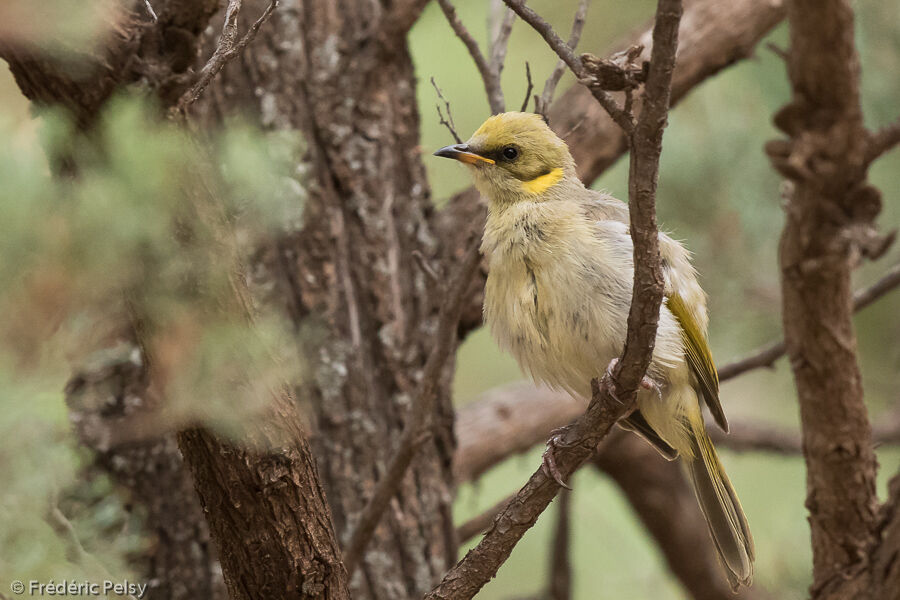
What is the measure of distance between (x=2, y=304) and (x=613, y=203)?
2.12 meters

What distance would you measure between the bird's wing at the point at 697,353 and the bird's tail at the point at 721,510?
9 cm

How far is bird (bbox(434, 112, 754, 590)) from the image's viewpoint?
2.96 m

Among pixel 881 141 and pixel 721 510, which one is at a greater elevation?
pixel 881 141

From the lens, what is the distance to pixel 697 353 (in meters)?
3.17

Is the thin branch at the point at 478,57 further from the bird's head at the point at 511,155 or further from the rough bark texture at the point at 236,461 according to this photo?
the rough bark texture at the point at 236,461

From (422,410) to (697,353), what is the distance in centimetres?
89

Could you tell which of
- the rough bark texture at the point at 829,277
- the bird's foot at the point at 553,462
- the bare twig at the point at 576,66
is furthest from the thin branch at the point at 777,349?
the bare twig at the point at 576,66

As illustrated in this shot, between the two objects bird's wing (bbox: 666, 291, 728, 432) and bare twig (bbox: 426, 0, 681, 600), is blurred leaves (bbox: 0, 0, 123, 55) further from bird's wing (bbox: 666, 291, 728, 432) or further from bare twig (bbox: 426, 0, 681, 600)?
bird's wing (bbox: 666, 291, 728, 432)

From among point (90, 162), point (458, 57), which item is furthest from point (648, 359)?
point (458, 57)

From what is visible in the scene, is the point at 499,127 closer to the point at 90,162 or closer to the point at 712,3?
the point at 712,3

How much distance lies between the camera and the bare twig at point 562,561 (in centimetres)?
459

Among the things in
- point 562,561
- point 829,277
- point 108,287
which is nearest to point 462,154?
point 829,277

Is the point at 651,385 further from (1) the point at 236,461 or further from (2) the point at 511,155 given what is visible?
(1) the point at 236,461

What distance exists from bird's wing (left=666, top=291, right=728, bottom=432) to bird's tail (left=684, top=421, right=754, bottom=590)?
86 mm
